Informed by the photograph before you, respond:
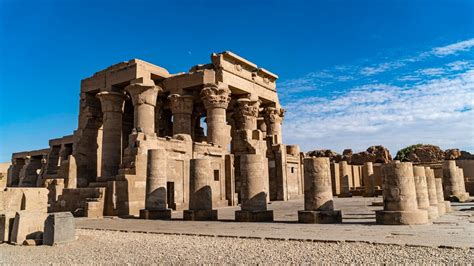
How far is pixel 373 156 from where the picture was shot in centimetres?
4969

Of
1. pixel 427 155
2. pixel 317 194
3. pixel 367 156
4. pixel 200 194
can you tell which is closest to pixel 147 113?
pixel 200 194

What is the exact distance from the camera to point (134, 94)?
2391 centimetres

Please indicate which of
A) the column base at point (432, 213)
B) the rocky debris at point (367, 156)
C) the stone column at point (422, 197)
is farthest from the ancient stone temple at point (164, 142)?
the rocky debris at point (367, 156)

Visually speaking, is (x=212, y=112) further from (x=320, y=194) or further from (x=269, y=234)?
(x=269, y=234)

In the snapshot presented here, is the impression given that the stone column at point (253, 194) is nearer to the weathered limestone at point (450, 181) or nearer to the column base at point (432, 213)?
the column base at point (432, 213)

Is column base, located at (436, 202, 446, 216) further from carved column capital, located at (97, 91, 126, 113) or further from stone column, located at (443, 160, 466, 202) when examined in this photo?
carved column capital, located at (97, 91, 126, 113)

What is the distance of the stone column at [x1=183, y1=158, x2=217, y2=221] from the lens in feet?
46.8

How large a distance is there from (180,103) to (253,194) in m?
13.3

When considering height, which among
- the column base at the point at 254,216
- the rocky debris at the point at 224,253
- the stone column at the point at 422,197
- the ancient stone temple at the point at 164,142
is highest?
the ancient stone temple at the point at 164,142

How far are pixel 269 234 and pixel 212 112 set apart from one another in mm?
16663

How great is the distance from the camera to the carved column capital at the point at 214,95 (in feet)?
82.1

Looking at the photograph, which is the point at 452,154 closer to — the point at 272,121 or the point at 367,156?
the point at 367,156

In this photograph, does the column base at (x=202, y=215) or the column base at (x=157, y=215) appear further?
the column base at (x=157, y=215)

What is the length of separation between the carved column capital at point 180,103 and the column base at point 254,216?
13753 mm
